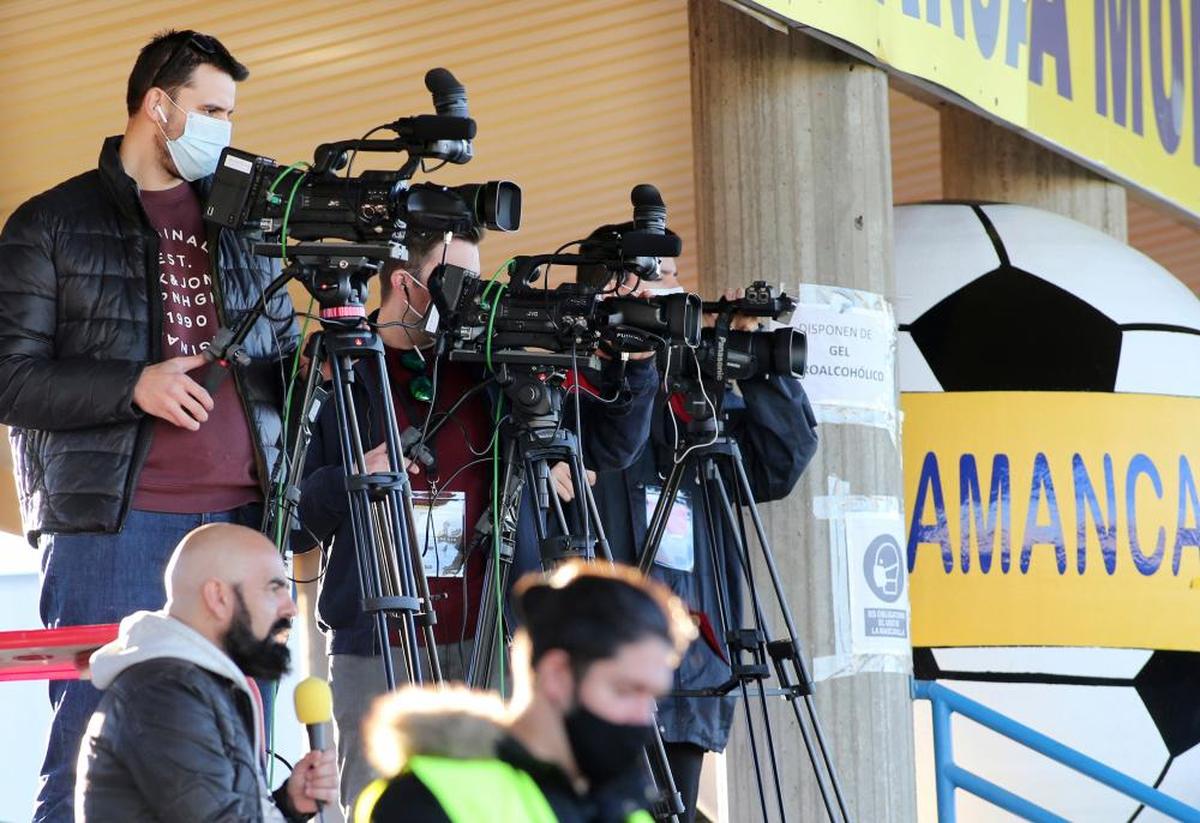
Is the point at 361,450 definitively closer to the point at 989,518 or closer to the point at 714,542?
the point at 714,542

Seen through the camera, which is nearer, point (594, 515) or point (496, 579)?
point (496, 579)

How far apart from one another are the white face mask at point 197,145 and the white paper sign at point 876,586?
221cm

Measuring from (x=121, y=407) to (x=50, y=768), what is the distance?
2.15ft

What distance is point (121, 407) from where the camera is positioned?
3654 mm

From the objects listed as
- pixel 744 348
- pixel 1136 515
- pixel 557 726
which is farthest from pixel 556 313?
pixel 1136 515

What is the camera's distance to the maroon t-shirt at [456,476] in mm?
4195

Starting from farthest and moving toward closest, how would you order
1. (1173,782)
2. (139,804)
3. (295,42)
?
(295,42)
(1173,782)
(139,804)

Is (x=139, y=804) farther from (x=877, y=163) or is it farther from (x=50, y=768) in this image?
(x=877, y=163)

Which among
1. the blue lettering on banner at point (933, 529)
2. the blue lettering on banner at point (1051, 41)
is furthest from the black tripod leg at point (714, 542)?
the blue lettering on banner at point (1051, 41)

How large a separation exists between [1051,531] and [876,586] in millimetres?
779

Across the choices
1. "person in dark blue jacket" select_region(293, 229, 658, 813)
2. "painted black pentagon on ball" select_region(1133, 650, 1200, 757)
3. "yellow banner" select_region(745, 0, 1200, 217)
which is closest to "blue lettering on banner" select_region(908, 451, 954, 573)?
"painted black pentagon on ball" select_region(1133, 650, 1200, 757)

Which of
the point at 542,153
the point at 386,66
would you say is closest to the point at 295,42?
the point at 386,66

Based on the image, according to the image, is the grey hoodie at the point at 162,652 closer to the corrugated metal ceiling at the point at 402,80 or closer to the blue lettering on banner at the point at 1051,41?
the blue lettering on banner at the point at 1051,41

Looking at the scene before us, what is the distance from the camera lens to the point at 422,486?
423cm
